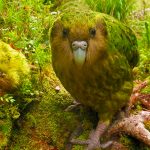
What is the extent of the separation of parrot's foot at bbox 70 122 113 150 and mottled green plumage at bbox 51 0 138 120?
7 centimetres

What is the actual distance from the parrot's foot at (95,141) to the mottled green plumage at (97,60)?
0.07 metres

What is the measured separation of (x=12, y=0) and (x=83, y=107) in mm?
1555

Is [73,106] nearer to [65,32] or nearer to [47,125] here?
[47,125]

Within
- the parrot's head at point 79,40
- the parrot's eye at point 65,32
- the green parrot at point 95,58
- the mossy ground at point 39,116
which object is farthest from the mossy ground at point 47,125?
the parrot's eye at point 65,32

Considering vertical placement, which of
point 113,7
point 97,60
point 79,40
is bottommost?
point 113,7

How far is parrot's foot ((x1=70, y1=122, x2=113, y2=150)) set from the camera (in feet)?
10.4

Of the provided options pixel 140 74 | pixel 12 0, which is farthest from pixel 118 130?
pixel 12 0

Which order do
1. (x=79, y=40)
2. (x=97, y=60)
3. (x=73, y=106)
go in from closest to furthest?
(x=79, y=40), (x=97, y=60), (x=73, y=106)

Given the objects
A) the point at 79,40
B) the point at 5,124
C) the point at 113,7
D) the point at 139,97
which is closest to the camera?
the point at 79,40

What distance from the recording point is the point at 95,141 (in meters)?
3.18

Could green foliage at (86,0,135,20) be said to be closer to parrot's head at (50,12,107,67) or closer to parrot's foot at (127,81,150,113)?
parrot's foot at (127,81,150,113)

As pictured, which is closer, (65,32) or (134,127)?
(65,32)

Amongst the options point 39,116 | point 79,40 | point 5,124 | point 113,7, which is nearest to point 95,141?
point 39,116

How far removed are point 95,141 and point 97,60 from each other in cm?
63
